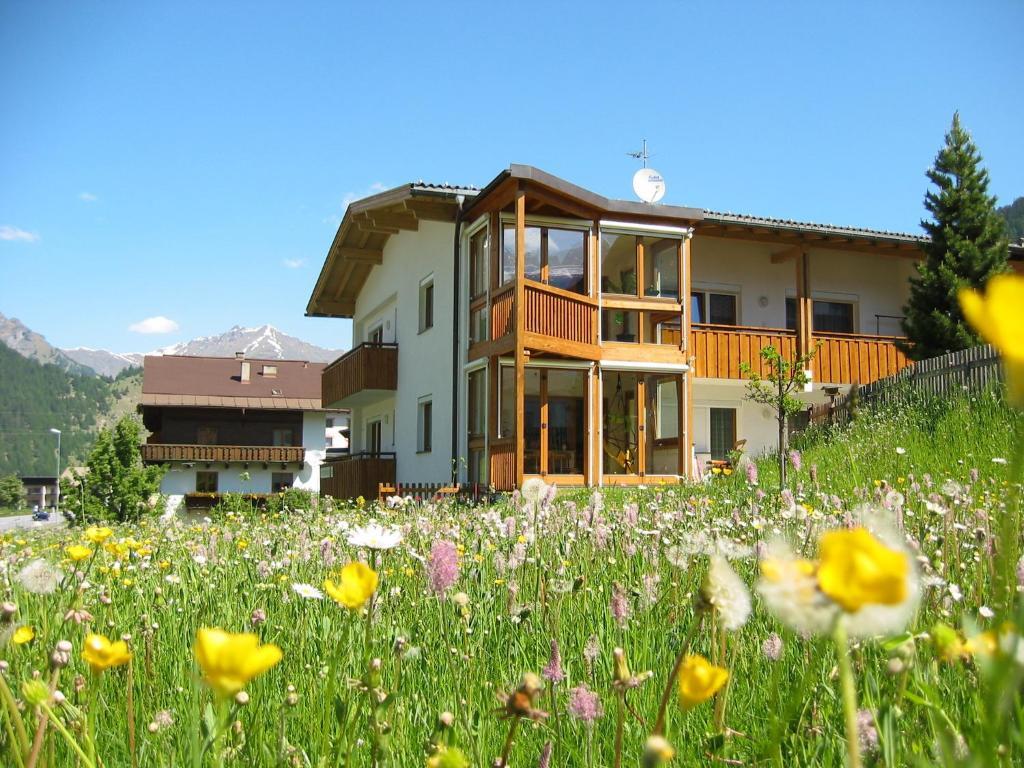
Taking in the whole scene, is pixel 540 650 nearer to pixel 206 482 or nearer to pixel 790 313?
pixel 790 313

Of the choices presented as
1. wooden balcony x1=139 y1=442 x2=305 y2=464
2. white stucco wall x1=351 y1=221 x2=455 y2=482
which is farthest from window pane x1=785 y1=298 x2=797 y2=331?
wooden balcony x1=139 y1=442 x2=305 y2=464

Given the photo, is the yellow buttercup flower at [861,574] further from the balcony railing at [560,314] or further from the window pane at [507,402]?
the window pane at [507,402]

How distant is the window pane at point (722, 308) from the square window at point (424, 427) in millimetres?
7093

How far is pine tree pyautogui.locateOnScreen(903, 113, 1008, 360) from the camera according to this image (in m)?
19.5

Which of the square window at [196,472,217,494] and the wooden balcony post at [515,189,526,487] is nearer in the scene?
the wooden balcony post at [515,189,526,487]

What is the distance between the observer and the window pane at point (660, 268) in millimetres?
19047

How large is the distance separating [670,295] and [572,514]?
1521 centimetres

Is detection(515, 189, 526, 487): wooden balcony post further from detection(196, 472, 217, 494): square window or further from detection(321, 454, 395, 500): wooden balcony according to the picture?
detection(196, 472, 217, 494): square window

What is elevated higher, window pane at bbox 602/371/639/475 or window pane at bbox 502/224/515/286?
window pane at bbox 502/224/515/286

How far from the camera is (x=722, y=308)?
21.3 meters

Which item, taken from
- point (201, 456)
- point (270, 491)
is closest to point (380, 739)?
point (201, 456)

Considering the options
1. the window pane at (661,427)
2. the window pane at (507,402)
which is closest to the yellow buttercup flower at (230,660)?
the window pane at (507,402)

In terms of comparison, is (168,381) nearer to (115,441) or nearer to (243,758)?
(115,441)

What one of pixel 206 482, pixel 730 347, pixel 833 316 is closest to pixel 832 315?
pixel 833 316
